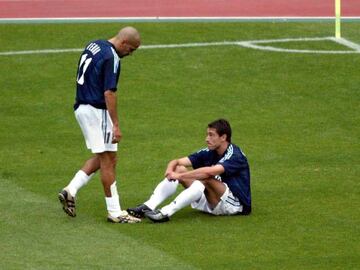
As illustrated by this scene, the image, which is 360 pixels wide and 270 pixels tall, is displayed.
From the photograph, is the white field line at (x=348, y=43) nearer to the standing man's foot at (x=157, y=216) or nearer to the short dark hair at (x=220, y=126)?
the short dark hair at (x=220, y=126)

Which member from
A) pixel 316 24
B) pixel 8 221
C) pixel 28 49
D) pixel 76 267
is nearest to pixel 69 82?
pixel 28 49

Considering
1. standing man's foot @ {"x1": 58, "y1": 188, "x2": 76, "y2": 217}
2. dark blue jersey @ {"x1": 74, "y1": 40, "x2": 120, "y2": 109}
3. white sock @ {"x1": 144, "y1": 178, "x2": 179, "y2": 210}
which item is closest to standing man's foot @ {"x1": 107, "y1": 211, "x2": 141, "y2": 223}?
white sock @ {"x1": 144, "y1": 178, "x2": 179, "y2": 210}

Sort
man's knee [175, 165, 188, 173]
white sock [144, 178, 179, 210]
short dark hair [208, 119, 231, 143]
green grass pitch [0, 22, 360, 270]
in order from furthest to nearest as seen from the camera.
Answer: man's knee [175, 165, 188, 173] < white sock [144, 178, 179, 210] < short dark hair [208, 119, 231, 143] < green grass pitch [0, 22, 360, 270]

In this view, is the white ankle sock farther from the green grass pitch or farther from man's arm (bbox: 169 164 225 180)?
man's arm (bbox: 169 164 225 180)

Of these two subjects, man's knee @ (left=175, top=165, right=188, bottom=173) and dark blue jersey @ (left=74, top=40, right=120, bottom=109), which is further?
man's knee @ (left=175, top=165, right=188, bottom=173)

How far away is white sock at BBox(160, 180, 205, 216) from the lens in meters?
15.1

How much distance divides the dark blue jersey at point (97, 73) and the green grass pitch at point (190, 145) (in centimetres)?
132

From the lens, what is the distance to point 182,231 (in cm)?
1475

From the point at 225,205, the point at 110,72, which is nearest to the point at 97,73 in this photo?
the point at 110,72

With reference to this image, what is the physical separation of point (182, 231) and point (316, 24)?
45.8 feet

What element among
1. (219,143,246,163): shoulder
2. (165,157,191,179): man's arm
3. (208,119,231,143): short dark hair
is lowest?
(165,157,191,179): man's arm

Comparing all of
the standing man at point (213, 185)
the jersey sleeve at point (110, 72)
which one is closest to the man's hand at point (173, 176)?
the standing man at point (213, 185)

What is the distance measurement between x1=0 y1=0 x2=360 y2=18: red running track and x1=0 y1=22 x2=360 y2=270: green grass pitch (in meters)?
1.20

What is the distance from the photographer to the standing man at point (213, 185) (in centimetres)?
1514
